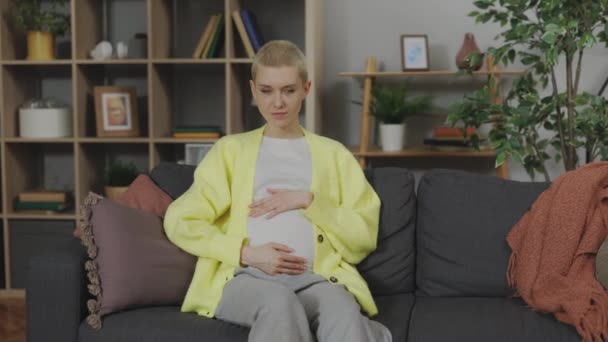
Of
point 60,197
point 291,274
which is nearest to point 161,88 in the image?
point 60,197

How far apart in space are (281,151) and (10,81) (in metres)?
2.01

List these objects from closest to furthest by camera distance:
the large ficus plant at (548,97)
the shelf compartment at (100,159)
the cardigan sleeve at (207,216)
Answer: the cardigan sleeve at (207,216) < the large ficus plant at (548,97) < the shelf compartment at (100,159)

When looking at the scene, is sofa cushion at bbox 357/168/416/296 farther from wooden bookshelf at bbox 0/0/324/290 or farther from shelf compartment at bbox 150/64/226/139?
shelf compartment at bbox 150/64/226/139

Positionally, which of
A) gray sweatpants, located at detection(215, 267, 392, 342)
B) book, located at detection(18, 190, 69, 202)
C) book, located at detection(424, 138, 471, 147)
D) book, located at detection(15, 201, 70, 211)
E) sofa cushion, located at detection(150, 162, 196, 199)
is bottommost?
gray sweatpants, located at detection(215, 267, 392, 342)

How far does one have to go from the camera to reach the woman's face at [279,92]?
2.32 metres

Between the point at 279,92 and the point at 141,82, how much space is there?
206 centimetres

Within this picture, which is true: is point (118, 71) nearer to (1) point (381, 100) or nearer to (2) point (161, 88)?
(2) point (161, 88)

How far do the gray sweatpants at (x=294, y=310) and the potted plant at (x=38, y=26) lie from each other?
2121 millimetres

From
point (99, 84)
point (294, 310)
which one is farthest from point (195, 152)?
point (294, 310)

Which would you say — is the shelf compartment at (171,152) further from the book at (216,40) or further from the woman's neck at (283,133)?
the woman's neck at (283,133)

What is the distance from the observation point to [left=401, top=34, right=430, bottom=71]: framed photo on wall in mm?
3848

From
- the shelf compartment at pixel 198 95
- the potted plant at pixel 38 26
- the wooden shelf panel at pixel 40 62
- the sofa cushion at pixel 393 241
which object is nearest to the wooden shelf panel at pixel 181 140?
the shelf compartment at pixel 198 95

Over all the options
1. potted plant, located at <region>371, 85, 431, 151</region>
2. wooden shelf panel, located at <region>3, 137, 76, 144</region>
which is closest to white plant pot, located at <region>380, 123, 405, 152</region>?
potted plant, located at <region>371, 85, 431, 151</region>

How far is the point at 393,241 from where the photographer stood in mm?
2576
